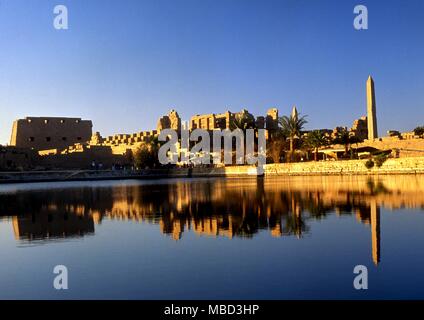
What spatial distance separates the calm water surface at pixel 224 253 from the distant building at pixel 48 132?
6505 centimetres

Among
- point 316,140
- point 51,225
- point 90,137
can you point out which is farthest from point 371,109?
point 90,137

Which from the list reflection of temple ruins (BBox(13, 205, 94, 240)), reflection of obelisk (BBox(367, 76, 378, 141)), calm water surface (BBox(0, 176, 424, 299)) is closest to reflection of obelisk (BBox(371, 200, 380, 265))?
calm water surface (BBox(0, 176, 424, 299))

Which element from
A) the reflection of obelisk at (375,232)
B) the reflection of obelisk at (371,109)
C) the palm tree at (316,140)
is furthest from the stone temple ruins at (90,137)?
the reflection of obelisk at (375,232)

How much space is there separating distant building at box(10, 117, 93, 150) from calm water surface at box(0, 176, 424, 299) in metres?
65.0

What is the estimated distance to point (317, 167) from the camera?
4156 cm

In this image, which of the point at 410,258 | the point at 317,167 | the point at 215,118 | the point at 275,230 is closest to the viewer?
the point at 410,258

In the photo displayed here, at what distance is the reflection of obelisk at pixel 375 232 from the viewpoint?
287 inches

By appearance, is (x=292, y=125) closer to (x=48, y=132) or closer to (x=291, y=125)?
(x=291, y=125)

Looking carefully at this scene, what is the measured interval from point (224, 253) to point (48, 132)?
74779 mm

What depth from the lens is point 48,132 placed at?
7775 centimetres

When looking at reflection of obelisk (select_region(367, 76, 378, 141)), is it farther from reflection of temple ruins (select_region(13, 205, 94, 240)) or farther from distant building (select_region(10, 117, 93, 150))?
distant building (select_region(10, 117, 93, 150))
